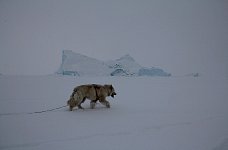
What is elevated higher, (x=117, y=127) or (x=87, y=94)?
(x=87, y=94)

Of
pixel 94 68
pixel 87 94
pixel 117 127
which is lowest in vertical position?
pixel 117 127

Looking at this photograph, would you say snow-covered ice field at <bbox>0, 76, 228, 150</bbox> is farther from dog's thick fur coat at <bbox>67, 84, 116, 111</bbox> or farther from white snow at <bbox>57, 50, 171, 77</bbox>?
white snow at <bbox>57, 50, 171, 77</bbox>

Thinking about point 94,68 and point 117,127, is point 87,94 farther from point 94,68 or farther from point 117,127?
point 94,68

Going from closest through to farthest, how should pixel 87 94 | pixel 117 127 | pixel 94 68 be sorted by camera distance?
pixel 117 127 < pixel 87 94 < pixel 94 68

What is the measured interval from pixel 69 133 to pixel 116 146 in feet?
3.14

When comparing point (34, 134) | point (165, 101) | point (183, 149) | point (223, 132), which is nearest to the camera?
point (183, 149)

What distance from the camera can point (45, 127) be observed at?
15.4ft

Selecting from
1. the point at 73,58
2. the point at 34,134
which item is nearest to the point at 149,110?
the point at 34,134

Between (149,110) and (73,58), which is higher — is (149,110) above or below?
below

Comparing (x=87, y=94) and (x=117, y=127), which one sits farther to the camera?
(x=87, y=94)

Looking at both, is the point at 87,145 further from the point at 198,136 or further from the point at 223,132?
the point at 223,132

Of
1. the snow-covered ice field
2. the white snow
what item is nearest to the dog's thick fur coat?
the snow-covered ice field

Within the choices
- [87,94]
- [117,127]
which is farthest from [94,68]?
[117,127]

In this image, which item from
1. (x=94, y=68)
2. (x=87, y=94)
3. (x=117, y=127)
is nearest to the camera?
(x=117, y=127)
